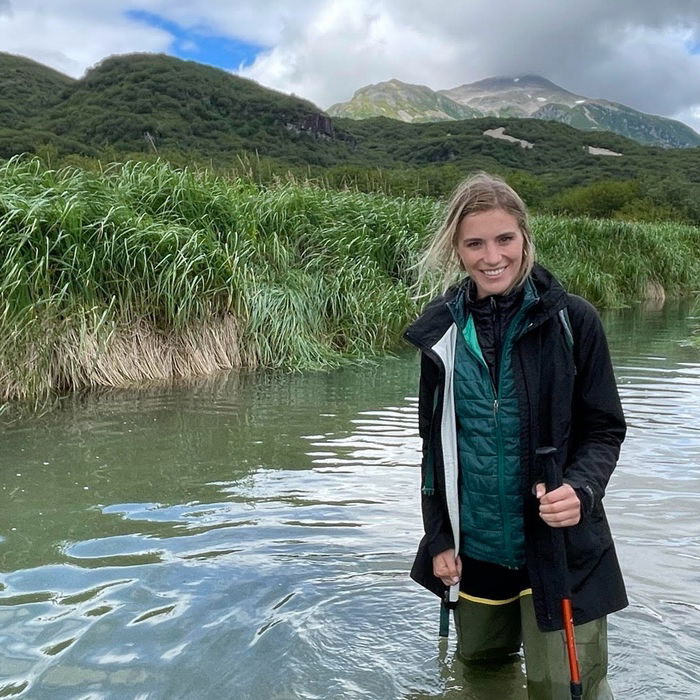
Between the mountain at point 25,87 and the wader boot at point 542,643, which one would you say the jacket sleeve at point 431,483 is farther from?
the mountain at point 25,87

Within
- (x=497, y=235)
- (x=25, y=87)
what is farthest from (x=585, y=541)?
(x=25, y=87)

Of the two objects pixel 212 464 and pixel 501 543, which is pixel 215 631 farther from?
pixel 212 464

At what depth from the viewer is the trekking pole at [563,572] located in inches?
73.1

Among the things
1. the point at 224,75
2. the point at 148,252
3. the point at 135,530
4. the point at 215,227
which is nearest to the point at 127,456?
the point at 135,530

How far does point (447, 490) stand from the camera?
2.14 meters

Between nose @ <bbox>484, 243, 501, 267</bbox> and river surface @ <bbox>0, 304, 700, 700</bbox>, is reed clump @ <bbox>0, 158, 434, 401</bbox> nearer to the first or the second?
river surface @ <bbox>0, 304, 700, 700</bbox>

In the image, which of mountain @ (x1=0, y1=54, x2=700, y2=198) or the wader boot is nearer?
the wader boot

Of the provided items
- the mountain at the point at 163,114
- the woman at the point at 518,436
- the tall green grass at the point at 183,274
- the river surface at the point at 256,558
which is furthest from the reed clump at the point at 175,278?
the mountain at the point at 163,114

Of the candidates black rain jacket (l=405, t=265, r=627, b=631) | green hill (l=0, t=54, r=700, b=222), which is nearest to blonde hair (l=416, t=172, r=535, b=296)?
black rain jacket (l=405, t=265, r=627, b=631)

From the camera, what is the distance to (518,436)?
2027 millimetres

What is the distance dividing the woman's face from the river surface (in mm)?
1338

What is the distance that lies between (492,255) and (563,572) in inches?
35.9

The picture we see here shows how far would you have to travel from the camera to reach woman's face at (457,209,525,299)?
2164mm

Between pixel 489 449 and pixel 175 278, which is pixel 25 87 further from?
pixel 489 449
